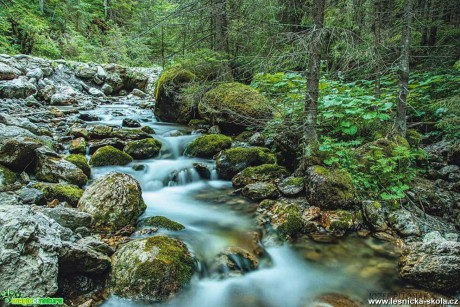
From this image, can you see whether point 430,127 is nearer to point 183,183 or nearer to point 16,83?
point 183,183

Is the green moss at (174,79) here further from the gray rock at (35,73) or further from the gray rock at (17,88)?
the gray rock at (35,73)

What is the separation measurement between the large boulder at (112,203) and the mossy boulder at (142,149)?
291 centimetres

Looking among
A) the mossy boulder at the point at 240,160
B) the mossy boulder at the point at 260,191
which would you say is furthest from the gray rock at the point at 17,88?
the mossy boulder at the point at 260,191

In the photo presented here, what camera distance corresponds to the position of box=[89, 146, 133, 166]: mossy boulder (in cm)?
688

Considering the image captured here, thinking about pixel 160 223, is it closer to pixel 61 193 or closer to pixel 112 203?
pixel 112 203

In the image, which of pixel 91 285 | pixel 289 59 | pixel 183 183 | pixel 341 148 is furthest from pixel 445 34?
pixel 91 285

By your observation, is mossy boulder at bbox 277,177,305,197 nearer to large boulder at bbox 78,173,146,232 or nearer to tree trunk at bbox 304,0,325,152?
tree trunk at bbox 304,0,325,152

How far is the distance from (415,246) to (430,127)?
4595 millimetres

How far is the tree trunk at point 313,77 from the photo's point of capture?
470 cm

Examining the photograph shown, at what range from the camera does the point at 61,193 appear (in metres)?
4.88

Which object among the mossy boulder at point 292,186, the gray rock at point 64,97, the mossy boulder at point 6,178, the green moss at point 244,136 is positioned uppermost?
the gray rock at point 64,97

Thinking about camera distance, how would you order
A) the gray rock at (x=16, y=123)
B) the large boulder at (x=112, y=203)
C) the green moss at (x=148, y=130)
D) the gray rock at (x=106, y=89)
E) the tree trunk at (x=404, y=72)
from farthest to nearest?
the gray rock at (x=106, y=89) → the green moss at (x=148, y=130) → the gray rock at (x=16, y=123) → the tree trunk at (x=404, y=72) → the large boulder at (x=112, y=203)

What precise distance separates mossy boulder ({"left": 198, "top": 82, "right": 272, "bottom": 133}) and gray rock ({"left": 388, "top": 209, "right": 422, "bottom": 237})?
4.20 metres

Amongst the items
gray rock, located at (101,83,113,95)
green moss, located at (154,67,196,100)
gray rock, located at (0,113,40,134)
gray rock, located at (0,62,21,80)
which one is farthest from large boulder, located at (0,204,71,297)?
gray rock, located at (101,83,113,95)
